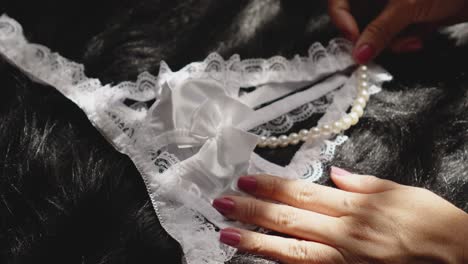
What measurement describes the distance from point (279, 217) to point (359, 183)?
160 mm

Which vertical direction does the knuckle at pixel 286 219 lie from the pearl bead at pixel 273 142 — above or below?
below

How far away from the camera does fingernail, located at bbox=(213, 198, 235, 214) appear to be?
0.88 metres

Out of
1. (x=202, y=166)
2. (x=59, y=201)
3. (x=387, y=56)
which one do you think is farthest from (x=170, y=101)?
(x=387, y=56)

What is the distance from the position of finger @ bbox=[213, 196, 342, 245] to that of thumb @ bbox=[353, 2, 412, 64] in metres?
0.39

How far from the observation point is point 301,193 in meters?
0.89

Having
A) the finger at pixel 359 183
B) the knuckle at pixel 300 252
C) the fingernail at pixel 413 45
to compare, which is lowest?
the knuckle at pixel 300 252

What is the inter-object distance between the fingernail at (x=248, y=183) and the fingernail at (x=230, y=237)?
0.29 ft

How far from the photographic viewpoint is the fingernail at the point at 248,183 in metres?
0.90

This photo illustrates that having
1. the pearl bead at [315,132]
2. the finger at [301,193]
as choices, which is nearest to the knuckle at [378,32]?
the pearl bead at [315,132]

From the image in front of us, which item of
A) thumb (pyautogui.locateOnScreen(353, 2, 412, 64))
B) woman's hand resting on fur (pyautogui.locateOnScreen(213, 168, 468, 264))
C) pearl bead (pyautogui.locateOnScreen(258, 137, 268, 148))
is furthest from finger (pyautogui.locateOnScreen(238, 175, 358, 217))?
thumb (pyautogui.locateOnScreen(353, 2, 412, 64))

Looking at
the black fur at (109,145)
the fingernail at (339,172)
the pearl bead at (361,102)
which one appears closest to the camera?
the black fur at (109,145)

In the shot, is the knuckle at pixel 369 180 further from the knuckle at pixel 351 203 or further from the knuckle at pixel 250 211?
the knuckle at pixel 250 211

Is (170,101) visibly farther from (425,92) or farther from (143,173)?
(425,92)

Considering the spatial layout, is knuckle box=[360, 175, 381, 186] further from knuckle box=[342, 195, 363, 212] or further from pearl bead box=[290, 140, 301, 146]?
pearl bead box=[290, 140, 301, 146]
